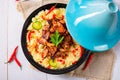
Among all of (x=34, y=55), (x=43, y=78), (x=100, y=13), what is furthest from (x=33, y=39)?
(x=100, y=13)

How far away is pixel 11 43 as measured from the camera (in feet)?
3.80

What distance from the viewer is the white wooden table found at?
114cm

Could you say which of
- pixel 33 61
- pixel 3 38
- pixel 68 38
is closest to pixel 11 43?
pixel 3 38

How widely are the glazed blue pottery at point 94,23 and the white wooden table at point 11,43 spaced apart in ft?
0.74

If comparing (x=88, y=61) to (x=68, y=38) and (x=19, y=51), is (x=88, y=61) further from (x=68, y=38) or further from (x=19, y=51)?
(x=19, y=51)

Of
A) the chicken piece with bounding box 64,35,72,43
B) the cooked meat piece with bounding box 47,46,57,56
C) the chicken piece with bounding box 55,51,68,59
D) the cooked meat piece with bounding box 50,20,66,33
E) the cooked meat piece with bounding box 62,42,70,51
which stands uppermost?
the cooked meat piece with bounding box 50,20,66,33

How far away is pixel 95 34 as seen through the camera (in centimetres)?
98

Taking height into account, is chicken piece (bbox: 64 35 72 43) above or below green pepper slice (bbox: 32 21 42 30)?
below

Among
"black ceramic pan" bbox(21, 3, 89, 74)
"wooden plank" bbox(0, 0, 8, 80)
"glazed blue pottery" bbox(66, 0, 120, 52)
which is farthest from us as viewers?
"wooden plank" bbox(0, 0, 8, 80)

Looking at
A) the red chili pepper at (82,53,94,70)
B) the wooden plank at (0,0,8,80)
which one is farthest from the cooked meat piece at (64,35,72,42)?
the wooden plank at (0,0,8,80)

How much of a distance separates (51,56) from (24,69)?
148 mm

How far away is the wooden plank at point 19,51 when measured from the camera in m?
1.14

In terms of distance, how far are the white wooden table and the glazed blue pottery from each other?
23 cm

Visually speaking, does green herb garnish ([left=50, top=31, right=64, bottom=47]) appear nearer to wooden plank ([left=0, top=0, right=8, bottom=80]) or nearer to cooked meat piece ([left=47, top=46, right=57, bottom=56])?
cooked meat piece ([left=47, top=46, right=57, bottom=56])
